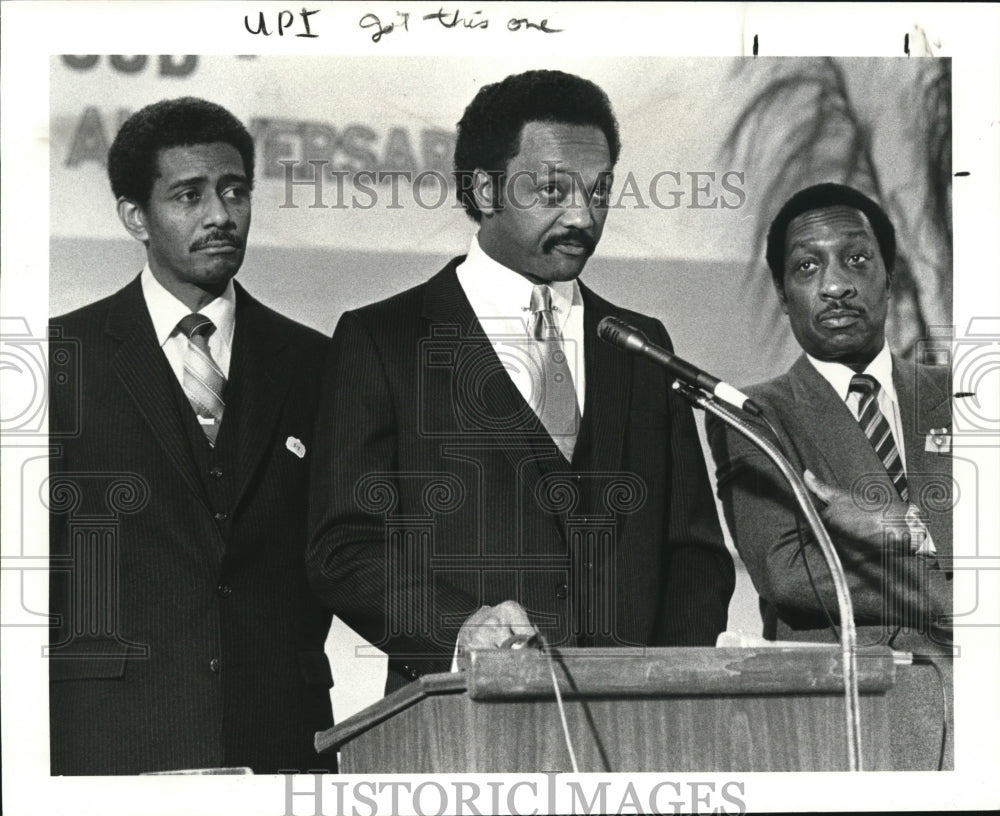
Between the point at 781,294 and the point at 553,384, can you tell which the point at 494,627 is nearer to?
the point at 553,384

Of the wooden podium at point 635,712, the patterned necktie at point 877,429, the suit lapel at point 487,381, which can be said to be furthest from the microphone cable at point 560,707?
the patterned necktie at point 877,429

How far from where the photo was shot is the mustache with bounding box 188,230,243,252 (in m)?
4.76

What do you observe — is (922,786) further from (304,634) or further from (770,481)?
(304,634)

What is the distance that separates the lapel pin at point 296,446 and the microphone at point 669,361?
89 centimetres

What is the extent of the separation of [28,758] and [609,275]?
211 cm

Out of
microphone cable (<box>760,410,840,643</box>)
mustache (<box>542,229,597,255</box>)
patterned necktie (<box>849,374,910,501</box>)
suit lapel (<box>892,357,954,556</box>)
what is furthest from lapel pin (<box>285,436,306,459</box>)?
suit lapel (<box>892,357,954,556</box>)

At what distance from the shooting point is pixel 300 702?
15.3 feet

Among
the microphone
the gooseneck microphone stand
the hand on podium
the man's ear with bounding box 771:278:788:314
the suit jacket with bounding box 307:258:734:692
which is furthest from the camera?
the man's ear with bounding box 771:278:788:314

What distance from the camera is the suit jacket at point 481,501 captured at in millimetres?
4613

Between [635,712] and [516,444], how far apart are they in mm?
1004

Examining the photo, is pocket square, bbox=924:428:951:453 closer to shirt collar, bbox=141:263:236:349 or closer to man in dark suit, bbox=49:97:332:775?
man in dark suit, bbox=49:97:332:775

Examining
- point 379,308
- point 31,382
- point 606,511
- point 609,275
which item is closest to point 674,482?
point 606,511

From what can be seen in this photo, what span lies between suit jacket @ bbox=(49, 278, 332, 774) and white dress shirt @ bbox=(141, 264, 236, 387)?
31 mm

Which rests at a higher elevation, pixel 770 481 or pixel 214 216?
pixel 214 216
